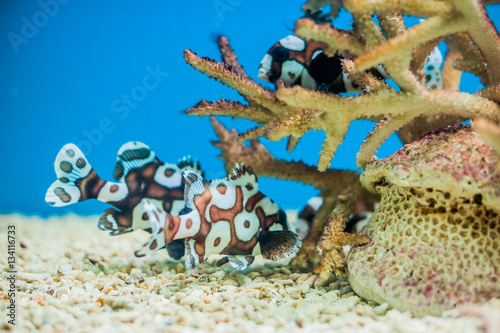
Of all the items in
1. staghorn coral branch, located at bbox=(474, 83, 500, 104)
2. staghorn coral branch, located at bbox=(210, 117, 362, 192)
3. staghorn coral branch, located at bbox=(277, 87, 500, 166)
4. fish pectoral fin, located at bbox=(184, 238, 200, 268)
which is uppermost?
staghorn coral branch, located at bbox=(474, 83, 500, 104)

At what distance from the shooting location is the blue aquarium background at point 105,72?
621 cm

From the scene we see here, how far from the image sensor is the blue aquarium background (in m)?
6.21

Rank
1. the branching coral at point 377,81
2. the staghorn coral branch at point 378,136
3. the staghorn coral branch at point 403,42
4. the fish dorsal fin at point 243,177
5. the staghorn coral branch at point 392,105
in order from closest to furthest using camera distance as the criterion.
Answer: the staghorn coral branch at point 403,42 < the branching coral at point 377,81 < the staghorn coral branch at point 392,105 < the staghorn coral branch at point 378,136 < the fish dorsal fin at point 243,177

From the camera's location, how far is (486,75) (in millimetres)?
2438

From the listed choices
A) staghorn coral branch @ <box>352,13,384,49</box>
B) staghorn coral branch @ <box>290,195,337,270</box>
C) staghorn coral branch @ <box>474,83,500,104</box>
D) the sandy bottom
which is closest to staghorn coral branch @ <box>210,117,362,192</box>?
staghorn coral branch @ <box>290,195,337,270</box>

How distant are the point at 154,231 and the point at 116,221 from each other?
939 millimetres

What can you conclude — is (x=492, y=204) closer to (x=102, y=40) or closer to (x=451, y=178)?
(x=451, y=178)

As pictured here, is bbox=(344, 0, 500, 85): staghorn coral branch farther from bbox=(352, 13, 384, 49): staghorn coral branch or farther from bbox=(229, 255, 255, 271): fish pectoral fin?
bbox=(229, 255, 255, 271): fish pectoral fin

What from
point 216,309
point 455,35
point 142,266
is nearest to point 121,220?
point 142,266

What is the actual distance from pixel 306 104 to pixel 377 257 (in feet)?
3.04

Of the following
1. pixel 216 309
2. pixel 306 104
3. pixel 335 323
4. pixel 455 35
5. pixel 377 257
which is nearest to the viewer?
pixel 335 323

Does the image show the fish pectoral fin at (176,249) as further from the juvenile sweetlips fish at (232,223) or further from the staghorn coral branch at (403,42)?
the staghorn coral branch at (403,42)

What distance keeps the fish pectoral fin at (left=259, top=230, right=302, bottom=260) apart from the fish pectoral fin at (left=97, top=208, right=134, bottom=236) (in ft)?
3.40

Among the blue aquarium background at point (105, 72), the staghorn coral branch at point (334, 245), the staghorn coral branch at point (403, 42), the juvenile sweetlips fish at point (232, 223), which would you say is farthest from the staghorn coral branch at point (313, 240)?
the blue aquarium background at point (105, 72)
